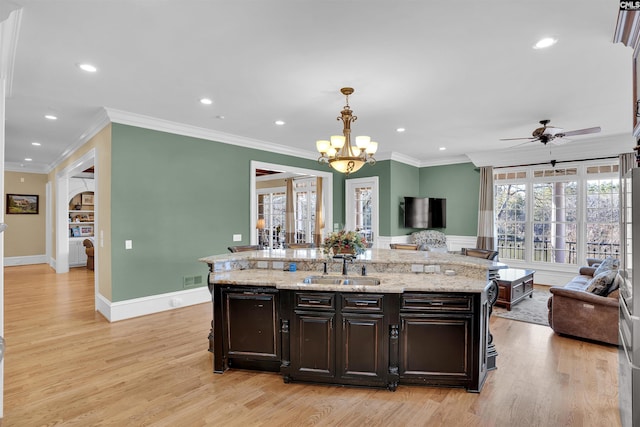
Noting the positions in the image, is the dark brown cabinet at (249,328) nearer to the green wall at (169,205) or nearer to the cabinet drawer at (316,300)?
the cabinet drawer at (316,300)

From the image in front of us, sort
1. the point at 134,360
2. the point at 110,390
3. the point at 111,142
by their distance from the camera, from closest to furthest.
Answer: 1. the point at 110,390
2. the point at 134,360
3. the point at 111,142

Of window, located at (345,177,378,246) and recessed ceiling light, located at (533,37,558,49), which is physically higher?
recessed ceiling light, located at (533,37,558,49)

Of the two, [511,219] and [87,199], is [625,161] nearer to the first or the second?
[511,219]

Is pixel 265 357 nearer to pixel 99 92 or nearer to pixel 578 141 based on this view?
pixel 99 92

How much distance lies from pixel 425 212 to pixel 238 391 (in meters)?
6.44

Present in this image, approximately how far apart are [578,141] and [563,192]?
3.51ft

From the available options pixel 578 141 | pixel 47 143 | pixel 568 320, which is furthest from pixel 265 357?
pixel 578 141

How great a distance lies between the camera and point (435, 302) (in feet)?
9.16

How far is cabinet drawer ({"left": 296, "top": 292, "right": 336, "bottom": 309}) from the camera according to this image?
2.85 meters

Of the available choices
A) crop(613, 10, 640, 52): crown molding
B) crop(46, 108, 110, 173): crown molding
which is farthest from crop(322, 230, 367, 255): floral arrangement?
crop(46, 108, 110, 173): crown molding

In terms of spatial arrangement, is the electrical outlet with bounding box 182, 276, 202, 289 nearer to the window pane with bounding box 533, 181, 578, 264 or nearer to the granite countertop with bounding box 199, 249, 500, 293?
the granite countertop with bounding box 199, 249, 500, 293

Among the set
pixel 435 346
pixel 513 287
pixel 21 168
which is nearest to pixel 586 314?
pixel 513 287

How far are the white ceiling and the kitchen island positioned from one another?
80.0 inches

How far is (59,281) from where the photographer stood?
24.0 feet
